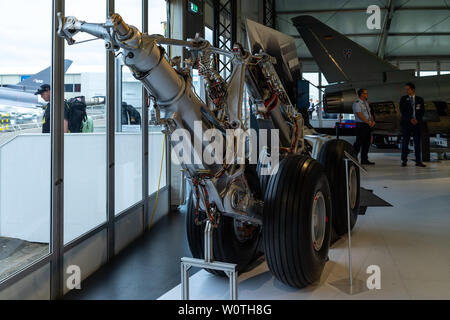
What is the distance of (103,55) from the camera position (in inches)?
140

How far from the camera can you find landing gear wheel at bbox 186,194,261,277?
279 cm

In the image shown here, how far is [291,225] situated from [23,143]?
Answer: 5.44 ft

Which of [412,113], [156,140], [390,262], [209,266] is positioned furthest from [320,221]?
[412,113]

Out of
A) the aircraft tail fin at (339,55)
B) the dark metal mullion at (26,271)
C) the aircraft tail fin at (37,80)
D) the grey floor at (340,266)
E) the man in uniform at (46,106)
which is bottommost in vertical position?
the grey floor at (340,266)

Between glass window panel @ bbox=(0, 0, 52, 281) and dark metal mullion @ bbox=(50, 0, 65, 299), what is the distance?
36mm

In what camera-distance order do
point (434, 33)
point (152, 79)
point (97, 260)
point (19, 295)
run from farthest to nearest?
point (434, 33), point (97, 260), point (19, 295), point (152, 79)

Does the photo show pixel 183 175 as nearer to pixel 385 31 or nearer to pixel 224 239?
pixel 224 239

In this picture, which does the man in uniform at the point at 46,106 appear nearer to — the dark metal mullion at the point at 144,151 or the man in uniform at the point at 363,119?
the dark metal mullion at the point at 144,151

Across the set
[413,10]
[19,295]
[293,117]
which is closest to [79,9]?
[293,117]

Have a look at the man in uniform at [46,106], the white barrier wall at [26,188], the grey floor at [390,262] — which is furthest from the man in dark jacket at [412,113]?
the white barrier wall at [26,188]

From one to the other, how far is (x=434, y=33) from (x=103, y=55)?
54.1 feet

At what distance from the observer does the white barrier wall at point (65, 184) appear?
2416mm
